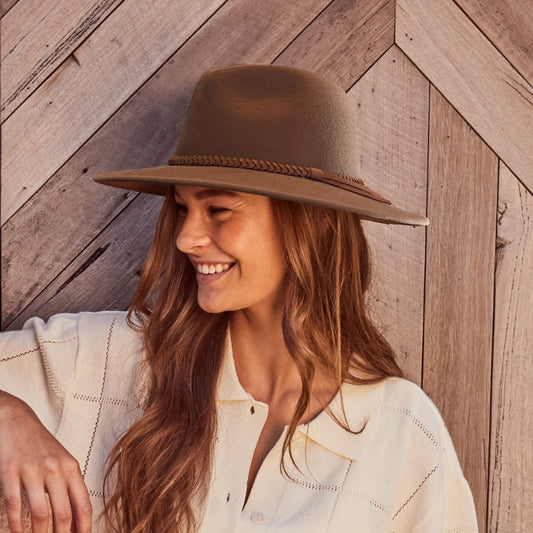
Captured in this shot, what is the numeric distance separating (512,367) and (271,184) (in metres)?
0.92

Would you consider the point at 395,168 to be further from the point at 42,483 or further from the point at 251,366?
the point at 42,483

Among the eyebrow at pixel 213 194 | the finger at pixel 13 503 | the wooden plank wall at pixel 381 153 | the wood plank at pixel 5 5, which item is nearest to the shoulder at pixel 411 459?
the wooden plank wall at pixel 381 153

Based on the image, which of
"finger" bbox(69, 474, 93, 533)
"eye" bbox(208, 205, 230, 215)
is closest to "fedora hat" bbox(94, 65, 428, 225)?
"eye" bbox(208, 205, 230, 215)

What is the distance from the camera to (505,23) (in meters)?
1.90

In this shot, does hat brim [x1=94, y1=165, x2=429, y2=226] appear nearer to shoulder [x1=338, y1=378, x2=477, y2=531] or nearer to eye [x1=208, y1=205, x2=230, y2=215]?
eye [x1=208, y1=205, x2=230, y2=215]

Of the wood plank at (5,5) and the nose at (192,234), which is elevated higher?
the wood plank at (5,5)

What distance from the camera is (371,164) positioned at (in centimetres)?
191

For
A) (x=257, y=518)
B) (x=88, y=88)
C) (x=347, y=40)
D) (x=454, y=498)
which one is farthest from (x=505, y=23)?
(x=257, y=518)

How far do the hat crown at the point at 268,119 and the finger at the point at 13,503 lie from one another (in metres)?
0.66

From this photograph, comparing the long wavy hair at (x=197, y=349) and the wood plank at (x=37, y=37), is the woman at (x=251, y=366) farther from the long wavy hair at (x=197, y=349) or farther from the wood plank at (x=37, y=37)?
the wood plank at (x=37, y=37)

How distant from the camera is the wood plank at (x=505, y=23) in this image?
190cm

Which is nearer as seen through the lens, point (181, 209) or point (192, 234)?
point (192, 234)

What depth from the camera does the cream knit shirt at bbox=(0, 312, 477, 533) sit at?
5.27ft

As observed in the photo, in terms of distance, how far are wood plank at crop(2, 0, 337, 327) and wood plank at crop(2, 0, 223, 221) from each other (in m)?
0.02
